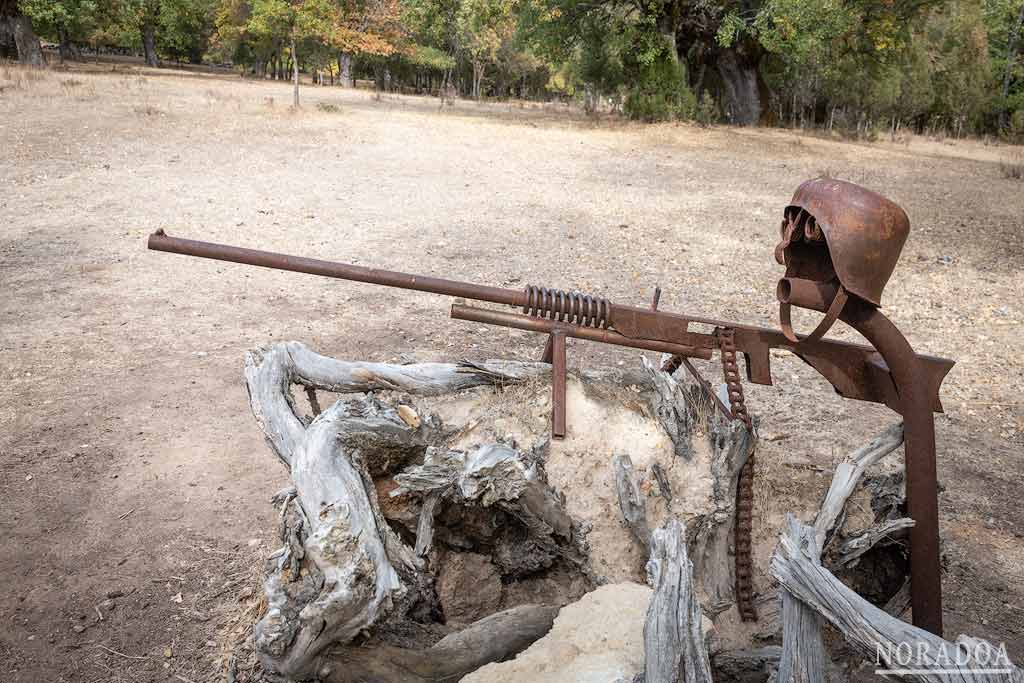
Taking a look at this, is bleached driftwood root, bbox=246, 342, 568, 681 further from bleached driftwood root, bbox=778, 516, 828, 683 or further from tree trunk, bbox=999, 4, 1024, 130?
tree trunk, bbox=999, 4, 1024, 130

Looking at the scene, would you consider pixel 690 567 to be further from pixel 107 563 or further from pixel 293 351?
pixel 107 563

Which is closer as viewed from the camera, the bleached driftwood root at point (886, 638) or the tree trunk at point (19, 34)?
the bleached driftwood root at point (886, 638)

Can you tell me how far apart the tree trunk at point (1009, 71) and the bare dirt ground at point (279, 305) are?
12.0 m

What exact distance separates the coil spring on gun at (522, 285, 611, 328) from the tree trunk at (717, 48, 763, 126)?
72.8 ft

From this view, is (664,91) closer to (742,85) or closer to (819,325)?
(742,85)

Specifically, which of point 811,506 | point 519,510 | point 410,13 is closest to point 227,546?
point 519,510

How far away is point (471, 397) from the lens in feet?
11.5

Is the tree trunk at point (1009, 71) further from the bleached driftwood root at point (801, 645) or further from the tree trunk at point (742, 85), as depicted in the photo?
the bleached driftwood root at point (801, 645)

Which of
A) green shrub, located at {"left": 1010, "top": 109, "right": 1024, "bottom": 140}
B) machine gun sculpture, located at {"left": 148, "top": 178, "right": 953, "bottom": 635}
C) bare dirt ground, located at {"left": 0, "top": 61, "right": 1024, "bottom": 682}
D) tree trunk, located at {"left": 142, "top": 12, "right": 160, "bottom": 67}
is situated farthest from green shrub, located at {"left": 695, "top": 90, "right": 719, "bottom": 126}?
tree trunk, located at {"left": 142, "top": 12, "right": 160, "bottom": 67}

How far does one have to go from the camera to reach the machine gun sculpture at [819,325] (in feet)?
8.09

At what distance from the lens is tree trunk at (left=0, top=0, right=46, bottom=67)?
25.6m

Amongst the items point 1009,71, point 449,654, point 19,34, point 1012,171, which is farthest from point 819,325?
point 1009,71

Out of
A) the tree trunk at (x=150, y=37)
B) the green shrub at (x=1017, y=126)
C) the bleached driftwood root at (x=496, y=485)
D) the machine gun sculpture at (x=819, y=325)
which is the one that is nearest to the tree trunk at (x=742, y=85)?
the green shrub at (x=1017, y=126)

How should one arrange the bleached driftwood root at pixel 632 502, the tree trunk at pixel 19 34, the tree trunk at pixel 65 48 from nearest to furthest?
the bleached driftwood root at pixel 632 502
the tree trunk at pixel 19 34
the tree trunk at pixel 65 48
